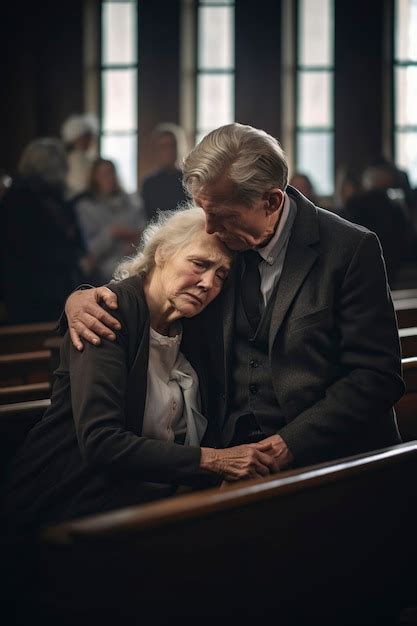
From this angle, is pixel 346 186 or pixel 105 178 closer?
pixel 105 178

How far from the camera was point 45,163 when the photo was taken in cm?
581

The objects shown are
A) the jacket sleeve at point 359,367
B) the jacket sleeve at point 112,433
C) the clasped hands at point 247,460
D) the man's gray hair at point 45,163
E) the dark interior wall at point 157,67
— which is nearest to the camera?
the jacket sleeve at point 112,433

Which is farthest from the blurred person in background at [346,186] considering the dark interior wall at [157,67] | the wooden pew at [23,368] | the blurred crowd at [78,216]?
the wooden pew at [23,368]

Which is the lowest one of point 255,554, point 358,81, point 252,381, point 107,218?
point 255,554

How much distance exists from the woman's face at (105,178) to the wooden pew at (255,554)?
441 cm

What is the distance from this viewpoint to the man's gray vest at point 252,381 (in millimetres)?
2926

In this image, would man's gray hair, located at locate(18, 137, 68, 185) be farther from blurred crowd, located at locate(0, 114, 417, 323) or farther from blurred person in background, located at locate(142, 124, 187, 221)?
blurred person in background, located at locate(142, 124, 187, 221)

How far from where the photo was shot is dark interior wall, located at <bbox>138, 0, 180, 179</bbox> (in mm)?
10648

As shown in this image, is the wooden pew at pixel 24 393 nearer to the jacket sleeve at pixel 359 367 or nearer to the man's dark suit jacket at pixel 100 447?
the man's dark suit jacket at pixel 100 447

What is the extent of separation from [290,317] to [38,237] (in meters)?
3.30

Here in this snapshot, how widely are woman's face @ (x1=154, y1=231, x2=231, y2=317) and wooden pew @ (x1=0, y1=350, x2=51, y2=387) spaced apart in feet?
3.89

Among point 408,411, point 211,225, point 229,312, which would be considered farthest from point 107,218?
point 211,225

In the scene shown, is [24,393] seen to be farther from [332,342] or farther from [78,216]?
[78,216]

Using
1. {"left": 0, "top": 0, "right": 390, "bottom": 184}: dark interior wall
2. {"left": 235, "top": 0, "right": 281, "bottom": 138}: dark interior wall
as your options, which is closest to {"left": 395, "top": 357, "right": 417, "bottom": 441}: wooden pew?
{"left": 0, "top": 0, "right": 390, "bottom": 184}: dark interior wall
